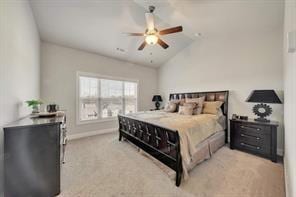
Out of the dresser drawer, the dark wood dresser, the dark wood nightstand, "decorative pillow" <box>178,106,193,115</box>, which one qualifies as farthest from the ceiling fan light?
the dresser drawer

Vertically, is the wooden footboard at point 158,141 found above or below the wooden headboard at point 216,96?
below

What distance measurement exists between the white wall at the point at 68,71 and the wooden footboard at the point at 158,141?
188 centimetres

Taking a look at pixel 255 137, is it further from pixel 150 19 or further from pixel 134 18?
pixel 134 18

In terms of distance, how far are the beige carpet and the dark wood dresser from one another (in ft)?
1.10

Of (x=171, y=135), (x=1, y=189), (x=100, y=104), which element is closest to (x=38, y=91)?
(x=100, y=104)

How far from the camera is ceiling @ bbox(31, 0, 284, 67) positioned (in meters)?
2.67

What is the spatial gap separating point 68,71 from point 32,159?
3119mm

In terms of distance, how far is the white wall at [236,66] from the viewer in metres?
3.09

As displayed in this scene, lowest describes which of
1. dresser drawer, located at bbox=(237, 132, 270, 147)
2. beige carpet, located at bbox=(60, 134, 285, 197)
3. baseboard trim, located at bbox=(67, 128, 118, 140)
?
beige carpet, located at bbox=(60, 134, 285, 197)

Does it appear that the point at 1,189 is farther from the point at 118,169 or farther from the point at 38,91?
the point at 38,91

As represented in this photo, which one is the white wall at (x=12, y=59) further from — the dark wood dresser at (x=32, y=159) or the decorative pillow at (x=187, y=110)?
the decorative pillow at (x=187, y=110)

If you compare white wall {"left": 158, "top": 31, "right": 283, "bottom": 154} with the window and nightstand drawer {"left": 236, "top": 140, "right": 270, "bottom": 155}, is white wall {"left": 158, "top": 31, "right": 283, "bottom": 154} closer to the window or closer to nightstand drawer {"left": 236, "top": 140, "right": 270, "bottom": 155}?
nightstand drawer {"left": 236, "top": 140, "right": 270, "bottom": 155}

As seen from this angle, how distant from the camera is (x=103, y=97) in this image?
4977 mm

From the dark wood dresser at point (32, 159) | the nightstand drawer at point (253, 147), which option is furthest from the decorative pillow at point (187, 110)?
the dark wood dresser at point (32, 159)
